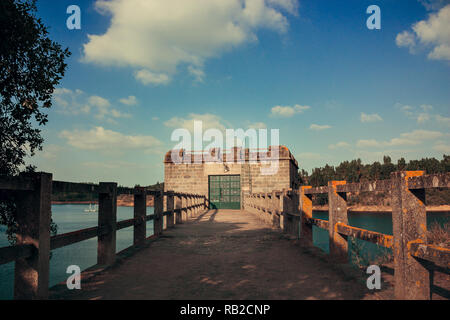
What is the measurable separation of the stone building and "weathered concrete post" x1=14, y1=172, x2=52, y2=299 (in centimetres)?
2025

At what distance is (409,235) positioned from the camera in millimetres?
2893

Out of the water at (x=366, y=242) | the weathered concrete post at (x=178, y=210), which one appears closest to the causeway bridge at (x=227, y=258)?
the water at (x=366, y=242)

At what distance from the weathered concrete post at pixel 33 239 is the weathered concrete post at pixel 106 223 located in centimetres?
158

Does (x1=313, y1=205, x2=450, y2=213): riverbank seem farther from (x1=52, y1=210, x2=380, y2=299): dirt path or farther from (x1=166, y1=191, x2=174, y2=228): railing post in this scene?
(x1=52, y1=210, x2=380, y2=299): dirt path

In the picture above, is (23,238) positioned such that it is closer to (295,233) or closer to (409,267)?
(409,267)

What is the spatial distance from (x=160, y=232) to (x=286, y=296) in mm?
5340

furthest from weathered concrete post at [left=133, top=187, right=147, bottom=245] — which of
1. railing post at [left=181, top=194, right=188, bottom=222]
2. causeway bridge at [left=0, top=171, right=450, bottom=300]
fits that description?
railing post at [left=181, top=194, right=188, bottom=222]

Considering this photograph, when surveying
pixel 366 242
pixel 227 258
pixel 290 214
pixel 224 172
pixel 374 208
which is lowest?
pixel 374 208

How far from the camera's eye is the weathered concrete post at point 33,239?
300 cm

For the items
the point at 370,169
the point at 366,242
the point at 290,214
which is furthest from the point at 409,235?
the point at 370,169

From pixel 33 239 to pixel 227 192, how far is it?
20.7 metres

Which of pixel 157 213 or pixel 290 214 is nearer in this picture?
pixel 290 214

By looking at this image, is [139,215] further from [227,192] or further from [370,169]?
[370,169]
